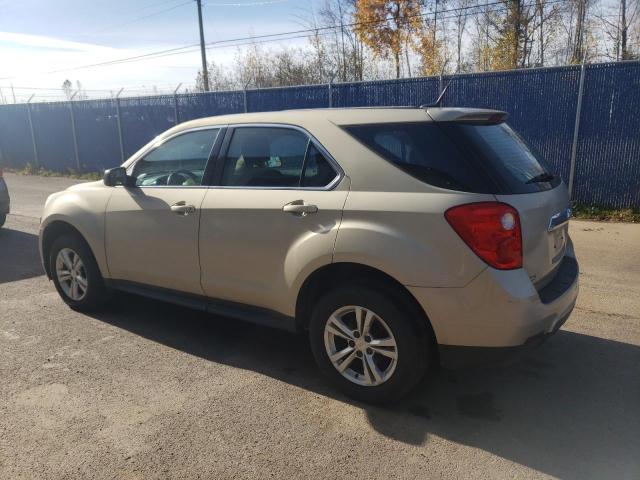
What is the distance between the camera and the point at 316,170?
11.2ft

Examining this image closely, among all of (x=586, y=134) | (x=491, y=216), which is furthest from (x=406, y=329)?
(x=586, y=134)

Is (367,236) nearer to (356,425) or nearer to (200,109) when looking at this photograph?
(356,425)

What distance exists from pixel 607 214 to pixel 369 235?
725 centimetres

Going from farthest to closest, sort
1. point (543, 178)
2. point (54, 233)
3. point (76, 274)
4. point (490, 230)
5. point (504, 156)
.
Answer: point (54, 233)
point (76, 274)
point (543, 178)
point (504, 156)
point (490, 230)

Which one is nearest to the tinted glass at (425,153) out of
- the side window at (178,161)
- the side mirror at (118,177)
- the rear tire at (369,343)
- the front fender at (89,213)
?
the rear tire at (369,343)

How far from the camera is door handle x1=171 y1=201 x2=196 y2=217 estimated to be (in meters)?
3.91

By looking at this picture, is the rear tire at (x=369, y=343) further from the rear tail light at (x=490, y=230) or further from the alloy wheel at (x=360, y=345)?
the rear tail light at (x=490, y=230)

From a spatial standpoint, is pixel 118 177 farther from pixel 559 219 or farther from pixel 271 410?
pixel 559 219

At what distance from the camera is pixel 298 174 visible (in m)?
3.50

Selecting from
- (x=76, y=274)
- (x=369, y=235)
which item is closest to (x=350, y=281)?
(x=369, y=235)

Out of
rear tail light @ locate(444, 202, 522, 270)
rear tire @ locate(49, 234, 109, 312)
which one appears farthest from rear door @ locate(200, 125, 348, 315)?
rear tire @ locate(49, 234, 109, 312)

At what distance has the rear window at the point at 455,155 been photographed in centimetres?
292

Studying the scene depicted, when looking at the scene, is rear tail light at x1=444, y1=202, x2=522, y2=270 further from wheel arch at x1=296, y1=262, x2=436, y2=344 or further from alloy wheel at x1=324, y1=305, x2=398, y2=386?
alloy wheel at x1=324, y1=305, x2=398, y2=386

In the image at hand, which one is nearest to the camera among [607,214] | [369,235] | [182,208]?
[369,235]
